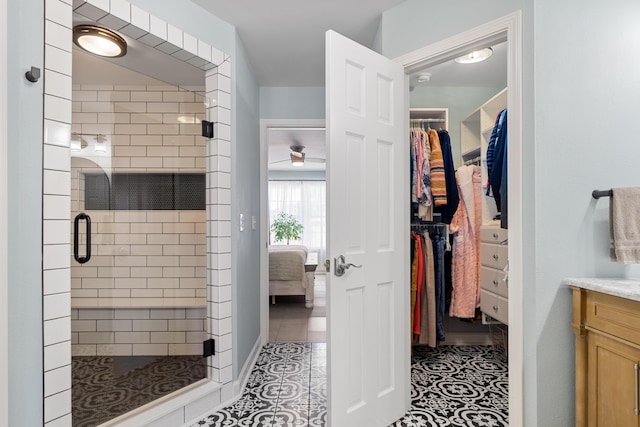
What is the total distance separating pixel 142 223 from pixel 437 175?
6.77 ft

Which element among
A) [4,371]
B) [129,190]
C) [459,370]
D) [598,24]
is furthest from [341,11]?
[459,370]

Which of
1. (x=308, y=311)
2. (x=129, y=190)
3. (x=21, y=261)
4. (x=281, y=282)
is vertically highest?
(x=129, y=190)

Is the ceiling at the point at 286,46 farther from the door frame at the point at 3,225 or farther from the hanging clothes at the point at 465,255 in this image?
the hanging clothes at the point at 465,255

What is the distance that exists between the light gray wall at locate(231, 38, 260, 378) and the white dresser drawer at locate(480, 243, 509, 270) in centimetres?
179

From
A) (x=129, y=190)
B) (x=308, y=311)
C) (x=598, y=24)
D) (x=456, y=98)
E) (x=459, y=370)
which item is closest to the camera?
(x=598, y=24)

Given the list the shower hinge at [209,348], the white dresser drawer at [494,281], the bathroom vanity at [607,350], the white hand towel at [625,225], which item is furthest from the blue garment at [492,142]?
the shower hinge at [209,348]

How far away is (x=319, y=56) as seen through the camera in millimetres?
2902

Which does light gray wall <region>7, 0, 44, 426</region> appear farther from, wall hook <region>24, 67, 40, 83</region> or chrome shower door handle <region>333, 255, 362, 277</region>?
chrome shower door handle <region>333, 255, 362, 277</region>

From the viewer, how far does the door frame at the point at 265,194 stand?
3480mm

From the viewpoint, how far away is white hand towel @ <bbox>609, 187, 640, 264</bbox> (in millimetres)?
1510

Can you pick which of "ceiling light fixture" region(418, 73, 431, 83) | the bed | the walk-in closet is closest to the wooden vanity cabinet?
the walk-in closet

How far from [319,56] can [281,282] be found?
9.69 ft

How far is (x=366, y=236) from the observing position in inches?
74.5

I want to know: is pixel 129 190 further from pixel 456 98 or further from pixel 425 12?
pixel 456 98
